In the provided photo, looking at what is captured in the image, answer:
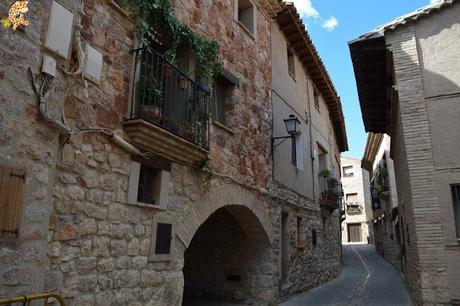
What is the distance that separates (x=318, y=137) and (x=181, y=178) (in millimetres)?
8937

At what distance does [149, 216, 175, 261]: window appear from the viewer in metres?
4.83

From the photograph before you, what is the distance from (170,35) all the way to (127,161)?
2176mm

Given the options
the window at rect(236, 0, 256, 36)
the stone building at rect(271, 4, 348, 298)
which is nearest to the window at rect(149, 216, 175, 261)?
the stone building at rect(271, 4, 348, 298)

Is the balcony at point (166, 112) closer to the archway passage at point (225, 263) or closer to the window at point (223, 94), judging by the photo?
the window at point (223, 94)

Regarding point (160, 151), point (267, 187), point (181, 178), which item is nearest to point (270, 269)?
point (267, 187)

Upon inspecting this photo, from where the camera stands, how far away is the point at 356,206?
31.0m

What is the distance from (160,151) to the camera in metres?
4.96

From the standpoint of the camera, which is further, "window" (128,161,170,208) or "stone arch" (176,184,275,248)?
"stone arch" (176,184,275,248)

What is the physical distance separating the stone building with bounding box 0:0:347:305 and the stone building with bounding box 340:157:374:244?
2397 centimetres

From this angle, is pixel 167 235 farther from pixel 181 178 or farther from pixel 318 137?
pixel 318 137

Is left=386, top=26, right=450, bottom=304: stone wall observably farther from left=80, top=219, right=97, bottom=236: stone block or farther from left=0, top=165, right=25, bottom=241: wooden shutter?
left=0, top=165, right=25, bottom=241: wooden shutter

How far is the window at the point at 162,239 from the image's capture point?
483cm

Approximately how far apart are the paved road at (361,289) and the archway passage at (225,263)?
1057mm

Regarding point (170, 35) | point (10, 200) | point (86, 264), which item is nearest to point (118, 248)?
point (86, 264)
